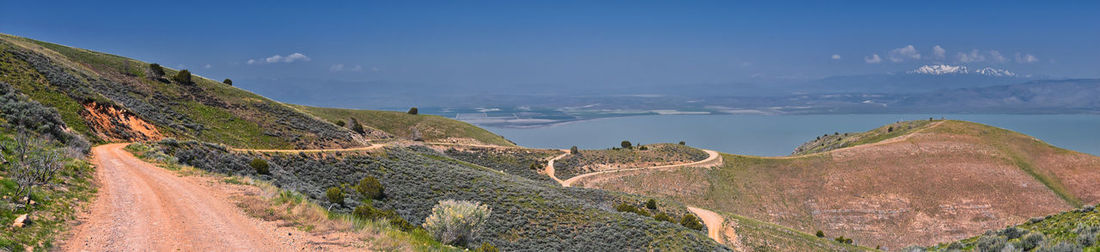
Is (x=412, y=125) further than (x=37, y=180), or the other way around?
(x=412, y=125)

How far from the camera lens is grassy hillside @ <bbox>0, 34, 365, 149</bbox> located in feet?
76.1

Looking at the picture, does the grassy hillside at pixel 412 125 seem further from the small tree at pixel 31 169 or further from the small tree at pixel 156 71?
the small tree at pixel 31 169

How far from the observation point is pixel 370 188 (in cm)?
2306

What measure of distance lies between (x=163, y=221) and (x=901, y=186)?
2393 inches

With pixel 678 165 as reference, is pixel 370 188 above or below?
above

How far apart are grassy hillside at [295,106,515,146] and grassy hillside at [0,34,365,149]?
29310 mm

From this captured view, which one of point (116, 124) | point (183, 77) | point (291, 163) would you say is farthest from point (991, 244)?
point (183, 77)

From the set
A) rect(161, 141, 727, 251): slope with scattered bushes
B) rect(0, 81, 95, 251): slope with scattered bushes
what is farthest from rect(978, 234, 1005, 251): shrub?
rect(0, 81, 95, 251): slope with scattered bushes

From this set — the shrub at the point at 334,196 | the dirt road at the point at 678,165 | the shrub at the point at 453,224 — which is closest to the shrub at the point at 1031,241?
the shrub at the point at 453,224

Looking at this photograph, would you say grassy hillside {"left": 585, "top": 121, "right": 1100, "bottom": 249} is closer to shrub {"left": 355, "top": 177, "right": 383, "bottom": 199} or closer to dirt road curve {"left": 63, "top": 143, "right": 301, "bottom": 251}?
shrub {"left": 355, "top": 177, "right": 383, "bottom": 199}

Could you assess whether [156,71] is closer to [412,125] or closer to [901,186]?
[412,125]

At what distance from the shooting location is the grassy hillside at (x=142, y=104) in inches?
914

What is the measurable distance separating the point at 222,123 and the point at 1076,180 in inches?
3102

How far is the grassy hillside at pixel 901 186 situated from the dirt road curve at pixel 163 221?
4099cm
